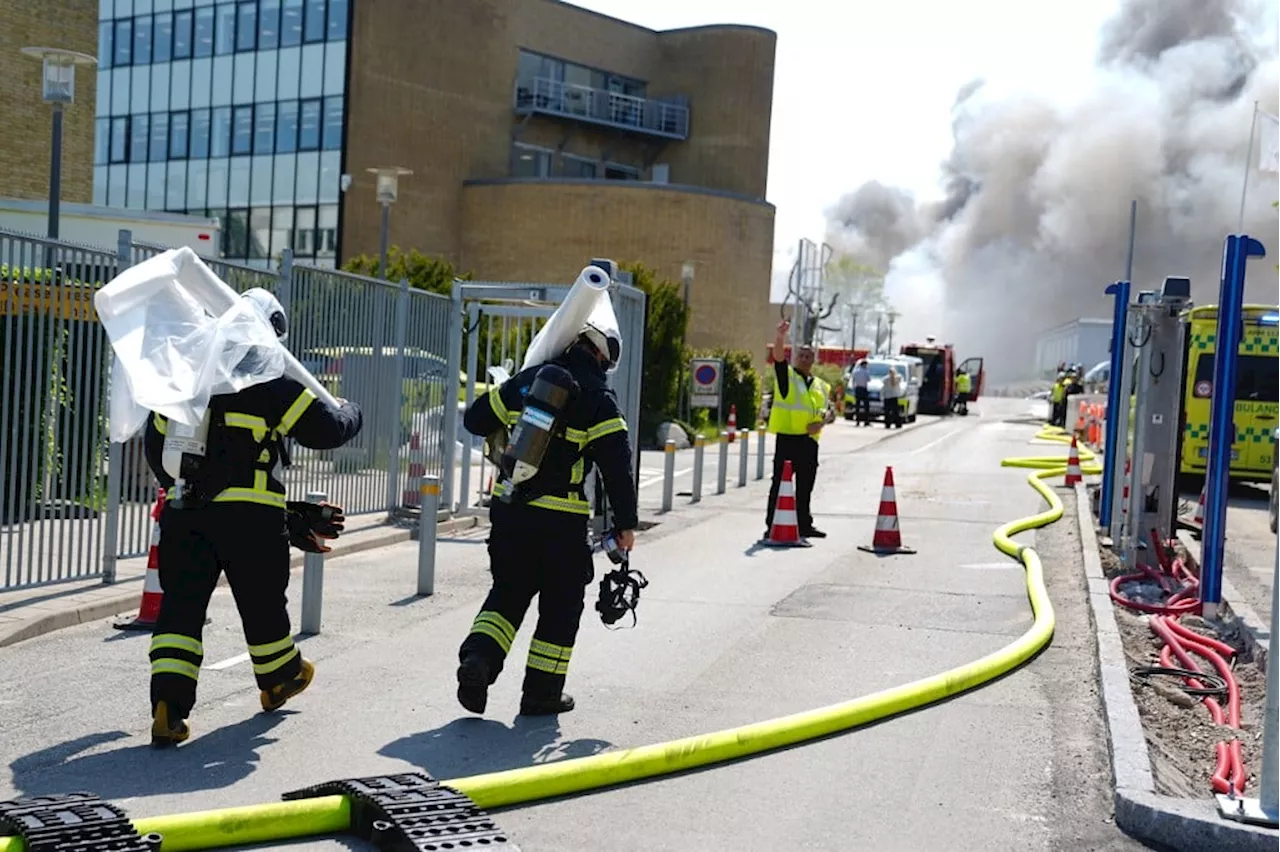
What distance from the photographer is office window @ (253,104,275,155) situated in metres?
45.2

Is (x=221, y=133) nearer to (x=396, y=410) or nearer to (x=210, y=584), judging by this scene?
(x=396, y=410)

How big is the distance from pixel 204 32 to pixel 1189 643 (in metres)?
42.8

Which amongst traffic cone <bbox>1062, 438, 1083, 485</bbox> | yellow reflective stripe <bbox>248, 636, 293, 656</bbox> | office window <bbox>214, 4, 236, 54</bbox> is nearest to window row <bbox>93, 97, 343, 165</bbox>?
office window <bbox>214, 4, 236, 54</bbox>

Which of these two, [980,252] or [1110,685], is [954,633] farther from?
[980,252]

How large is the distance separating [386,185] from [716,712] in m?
16.5

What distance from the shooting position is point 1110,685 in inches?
275

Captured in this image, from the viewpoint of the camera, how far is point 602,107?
171 feet

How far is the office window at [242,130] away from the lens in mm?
45547

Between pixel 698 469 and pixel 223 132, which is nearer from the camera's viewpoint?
pixel 698 469

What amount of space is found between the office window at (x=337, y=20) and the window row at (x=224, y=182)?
3.44 m

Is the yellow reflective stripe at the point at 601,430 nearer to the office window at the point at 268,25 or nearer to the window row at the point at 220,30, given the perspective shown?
the window row at the point at 220,30

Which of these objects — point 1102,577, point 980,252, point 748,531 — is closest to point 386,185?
point 748,531

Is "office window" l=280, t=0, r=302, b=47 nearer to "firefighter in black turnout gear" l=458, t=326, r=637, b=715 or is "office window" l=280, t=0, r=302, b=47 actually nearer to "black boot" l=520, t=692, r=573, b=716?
"firefighter in black turnout gear" l=458, t=326, r=637, b=715

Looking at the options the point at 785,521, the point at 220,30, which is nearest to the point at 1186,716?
the point at 785,521
